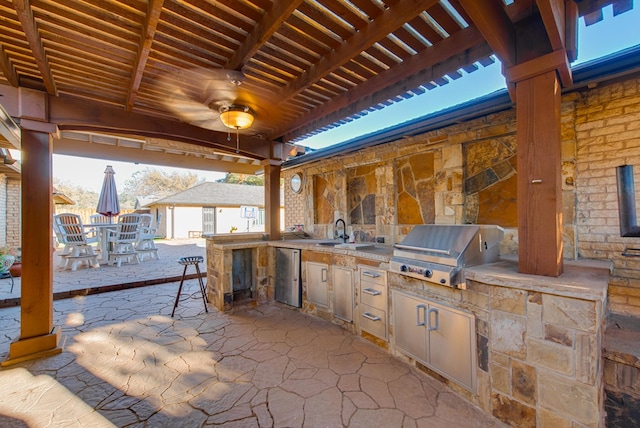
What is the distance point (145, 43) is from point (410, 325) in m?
3.13

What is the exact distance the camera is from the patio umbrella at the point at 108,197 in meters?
7.99

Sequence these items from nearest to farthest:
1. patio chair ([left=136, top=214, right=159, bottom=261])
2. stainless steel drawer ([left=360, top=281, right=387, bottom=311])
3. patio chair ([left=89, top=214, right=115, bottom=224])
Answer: stainless steel drawer ([left=360, top=281, right=387, bottom=311]), patio chair ([left=136, top=214, right=159, bottom=261]), patio chair ([left=89, top=214, right=115, bottom=224])

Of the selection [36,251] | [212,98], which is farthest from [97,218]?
[212,98]

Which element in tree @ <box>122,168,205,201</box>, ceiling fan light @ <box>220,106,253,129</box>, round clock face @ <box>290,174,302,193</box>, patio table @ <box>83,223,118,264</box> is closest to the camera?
ceiling fan light @ <box>220,106,253,129</box>

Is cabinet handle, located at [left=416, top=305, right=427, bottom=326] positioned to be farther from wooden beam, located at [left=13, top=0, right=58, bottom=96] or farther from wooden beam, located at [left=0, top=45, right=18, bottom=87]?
wooden beam, located at [left=0, top=45, right=18, bottom=87]

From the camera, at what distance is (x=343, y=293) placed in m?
3.41

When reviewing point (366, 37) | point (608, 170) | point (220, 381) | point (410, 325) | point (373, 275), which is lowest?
point (220, 381)

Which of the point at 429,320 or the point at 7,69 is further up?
the point at 7,69

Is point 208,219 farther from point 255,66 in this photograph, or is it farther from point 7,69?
point 255,66

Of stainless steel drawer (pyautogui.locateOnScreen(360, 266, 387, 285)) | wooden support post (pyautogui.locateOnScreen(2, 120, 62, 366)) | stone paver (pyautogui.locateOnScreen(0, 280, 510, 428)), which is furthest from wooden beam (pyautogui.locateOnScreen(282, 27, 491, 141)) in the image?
wooden support post (pyautogui.locateOnScreen(2, 120, 62, 366))

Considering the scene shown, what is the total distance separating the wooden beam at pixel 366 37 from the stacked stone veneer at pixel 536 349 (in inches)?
71.3

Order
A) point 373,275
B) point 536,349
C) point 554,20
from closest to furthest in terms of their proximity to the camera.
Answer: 1. point 554,20
2. point 536,349
3. point 373,275

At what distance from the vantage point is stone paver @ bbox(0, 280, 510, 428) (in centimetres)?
195

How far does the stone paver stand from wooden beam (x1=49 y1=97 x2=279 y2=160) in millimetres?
2427
